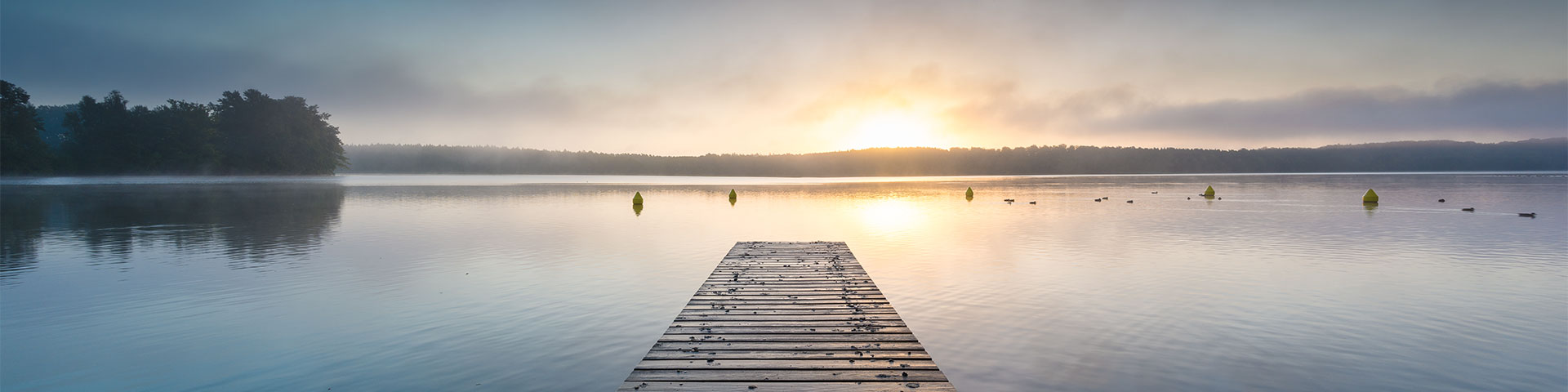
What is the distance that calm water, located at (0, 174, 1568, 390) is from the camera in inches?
403

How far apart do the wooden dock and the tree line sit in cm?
11941

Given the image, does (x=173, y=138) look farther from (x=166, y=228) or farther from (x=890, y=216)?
(x=890, y=216)

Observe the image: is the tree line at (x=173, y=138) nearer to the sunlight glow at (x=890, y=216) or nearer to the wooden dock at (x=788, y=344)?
the sunlight glow at (x=890, y=216)

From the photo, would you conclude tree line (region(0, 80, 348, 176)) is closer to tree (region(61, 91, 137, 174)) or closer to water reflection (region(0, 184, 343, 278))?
tree (region(61, 91, 137, 174))

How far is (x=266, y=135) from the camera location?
124m

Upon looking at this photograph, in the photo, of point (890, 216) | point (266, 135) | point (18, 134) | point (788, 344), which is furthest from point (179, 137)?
point (788, 344)

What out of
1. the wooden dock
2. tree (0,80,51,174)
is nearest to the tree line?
tree (0,80,51,174)

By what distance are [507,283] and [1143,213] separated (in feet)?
134

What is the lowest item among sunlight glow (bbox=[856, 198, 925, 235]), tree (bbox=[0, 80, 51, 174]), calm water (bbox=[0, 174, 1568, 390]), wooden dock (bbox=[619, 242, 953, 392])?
calm water (bbox=[0, 174, 1568, 390])

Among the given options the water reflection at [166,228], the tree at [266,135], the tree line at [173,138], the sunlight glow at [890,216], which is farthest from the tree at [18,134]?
the sunlight glow at [890,216]

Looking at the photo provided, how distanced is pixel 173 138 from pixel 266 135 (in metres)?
14.4

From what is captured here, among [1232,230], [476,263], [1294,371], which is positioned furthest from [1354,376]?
[1232,230]

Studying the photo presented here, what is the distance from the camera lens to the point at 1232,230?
3334 cm

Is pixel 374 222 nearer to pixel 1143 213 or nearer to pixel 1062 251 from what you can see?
pixel 1062 251
